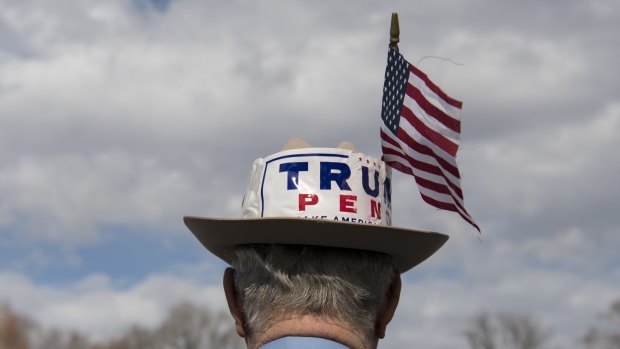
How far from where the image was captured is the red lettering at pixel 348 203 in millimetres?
3014

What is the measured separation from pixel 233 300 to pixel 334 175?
0.59m

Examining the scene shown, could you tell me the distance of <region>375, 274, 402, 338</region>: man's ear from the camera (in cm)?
307

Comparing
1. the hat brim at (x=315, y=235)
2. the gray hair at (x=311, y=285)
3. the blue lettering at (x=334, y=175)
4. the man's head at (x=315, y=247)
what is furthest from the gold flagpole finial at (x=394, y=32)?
the gray hair at (x=311, y=285)

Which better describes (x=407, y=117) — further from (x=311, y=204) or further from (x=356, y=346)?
(x=356, y=346)

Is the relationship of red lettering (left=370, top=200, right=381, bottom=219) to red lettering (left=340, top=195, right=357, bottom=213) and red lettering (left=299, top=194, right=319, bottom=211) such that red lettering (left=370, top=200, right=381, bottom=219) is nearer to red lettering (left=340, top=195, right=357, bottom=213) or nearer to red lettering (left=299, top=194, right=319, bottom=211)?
red lettering (left=340, top=195, right=357, bottom=213)

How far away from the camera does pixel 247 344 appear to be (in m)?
2.98

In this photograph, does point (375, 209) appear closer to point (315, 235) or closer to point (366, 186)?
point (366, 186)

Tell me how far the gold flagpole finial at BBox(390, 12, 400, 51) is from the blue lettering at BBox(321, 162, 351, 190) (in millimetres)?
711

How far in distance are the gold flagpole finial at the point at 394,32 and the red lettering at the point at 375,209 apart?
0.76m

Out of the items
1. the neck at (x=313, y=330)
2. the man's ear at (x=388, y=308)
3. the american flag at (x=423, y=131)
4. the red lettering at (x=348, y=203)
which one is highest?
the american flag at (x=423, y=131)

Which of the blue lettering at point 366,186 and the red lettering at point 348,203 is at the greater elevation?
the blue lettering at point 366,186

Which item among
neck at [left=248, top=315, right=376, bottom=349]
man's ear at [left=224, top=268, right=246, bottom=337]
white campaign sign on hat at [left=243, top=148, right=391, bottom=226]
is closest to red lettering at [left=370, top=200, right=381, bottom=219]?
white campaign sign on hat at [left=243, top=148, right=391, bottom=226]

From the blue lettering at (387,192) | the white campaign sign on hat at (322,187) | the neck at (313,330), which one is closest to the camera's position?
the neck at (313,330)

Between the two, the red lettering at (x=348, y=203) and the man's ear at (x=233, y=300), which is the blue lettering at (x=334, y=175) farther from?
the man's ear at (x=233, y=300)
